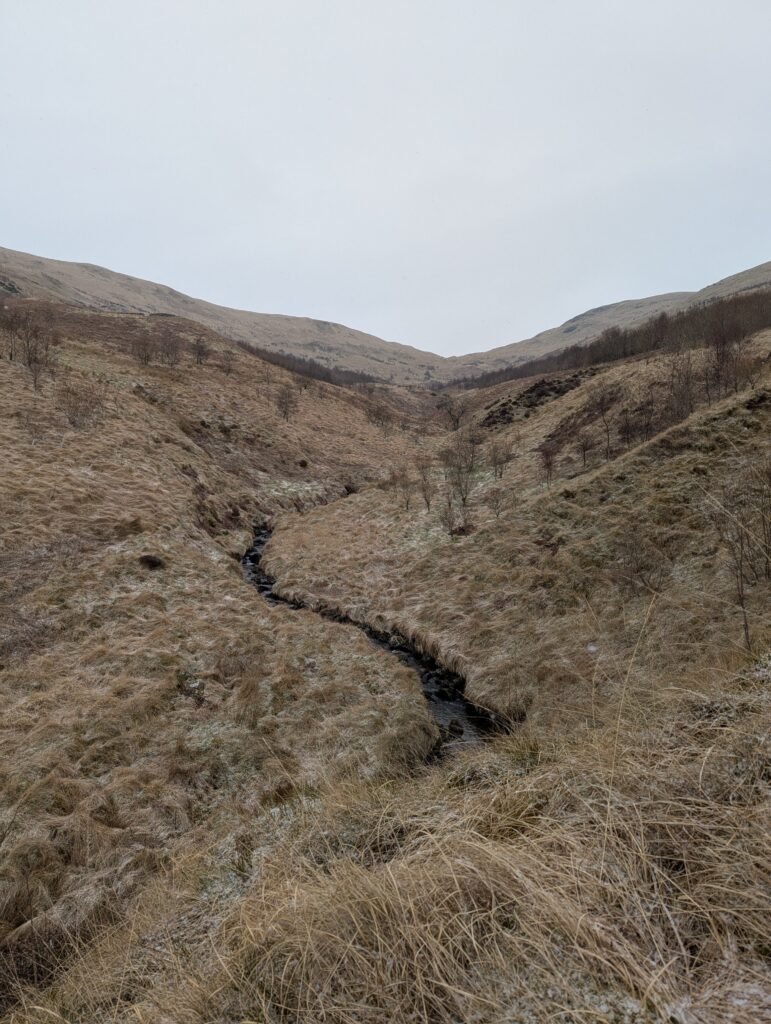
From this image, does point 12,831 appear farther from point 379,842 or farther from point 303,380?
point 303,380

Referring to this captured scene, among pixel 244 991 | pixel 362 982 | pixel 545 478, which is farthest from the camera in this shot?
pixel 545 478

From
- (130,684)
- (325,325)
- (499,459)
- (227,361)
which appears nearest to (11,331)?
(227,361)

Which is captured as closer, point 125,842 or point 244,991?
point 244,991

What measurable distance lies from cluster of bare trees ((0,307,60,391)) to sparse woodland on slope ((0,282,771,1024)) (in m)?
0.44

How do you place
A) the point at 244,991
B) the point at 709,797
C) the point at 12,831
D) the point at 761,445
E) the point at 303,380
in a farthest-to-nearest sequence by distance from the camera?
the point at 303,380
the point at 761,445
the point at 12,831
the point at 709,797
the point at 244,991

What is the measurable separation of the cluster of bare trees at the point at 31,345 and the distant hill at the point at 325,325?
60338 millimetres

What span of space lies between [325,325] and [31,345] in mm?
138078

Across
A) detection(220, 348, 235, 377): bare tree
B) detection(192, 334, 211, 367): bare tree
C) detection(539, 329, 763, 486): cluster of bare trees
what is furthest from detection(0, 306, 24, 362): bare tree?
detection(539, 329, 763, 486): cluster of bare trees

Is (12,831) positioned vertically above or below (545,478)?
below

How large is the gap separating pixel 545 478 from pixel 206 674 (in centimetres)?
1325

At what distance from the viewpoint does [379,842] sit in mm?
3283

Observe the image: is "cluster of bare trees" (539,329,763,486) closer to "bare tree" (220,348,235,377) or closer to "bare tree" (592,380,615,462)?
"bare tree" (592,380,615,462)

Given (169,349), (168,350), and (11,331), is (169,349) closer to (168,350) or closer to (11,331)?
(168,350)

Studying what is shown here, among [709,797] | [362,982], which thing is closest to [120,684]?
[362,982]
